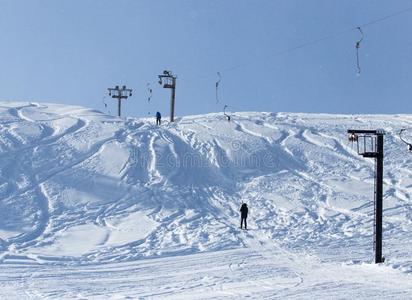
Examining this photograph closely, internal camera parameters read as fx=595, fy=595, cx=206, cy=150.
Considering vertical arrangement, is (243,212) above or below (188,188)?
below

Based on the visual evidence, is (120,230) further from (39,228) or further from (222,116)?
(222,116)

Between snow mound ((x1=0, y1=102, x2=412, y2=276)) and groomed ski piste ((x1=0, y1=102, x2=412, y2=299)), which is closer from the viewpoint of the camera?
groomed ski piste ((x1=0, y1=102, x2=412, y2=299))

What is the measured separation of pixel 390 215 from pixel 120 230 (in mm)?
11965

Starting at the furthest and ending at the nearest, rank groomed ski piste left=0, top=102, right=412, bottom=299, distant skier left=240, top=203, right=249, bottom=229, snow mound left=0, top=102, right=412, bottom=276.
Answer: distant skier left=240, top=203, right=249, bottom=229 < snow mound left=0, top=102, right=412, bottom=276 < groomed ski piste left=0, top=102, right=412, bottom=299

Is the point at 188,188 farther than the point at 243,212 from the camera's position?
Yes

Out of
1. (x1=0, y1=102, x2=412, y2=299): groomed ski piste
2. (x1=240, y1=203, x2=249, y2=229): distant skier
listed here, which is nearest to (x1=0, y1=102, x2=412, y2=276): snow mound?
(x1=0, y1=102, x2=412, y2=299): groomed ski piste

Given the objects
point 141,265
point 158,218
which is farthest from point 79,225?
point 141,265

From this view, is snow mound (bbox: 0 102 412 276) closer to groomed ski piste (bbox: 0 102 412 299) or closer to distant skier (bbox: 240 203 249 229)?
groomed ski piste (bbox: 0 102 412 299)

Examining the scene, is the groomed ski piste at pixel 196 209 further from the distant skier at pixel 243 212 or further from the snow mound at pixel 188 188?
the distant skier at pixel 243 212

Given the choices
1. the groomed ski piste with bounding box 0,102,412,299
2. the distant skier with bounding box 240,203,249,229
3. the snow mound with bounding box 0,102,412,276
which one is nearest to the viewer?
the groomed ski piste with bounding box 0,102,412,299

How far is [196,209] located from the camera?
91.1 ft

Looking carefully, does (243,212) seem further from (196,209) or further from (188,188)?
(188,188)

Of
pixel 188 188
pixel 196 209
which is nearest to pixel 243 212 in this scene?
pixel 196 209

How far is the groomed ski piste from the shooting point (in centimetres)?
1583
